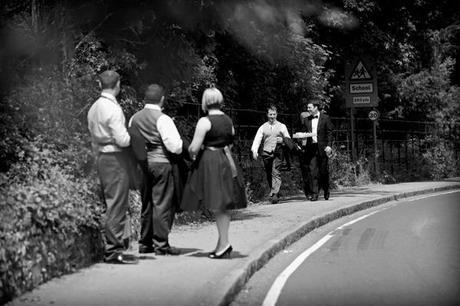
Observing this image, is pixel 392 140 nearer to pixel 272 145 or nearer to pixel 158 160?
pixel 272 145

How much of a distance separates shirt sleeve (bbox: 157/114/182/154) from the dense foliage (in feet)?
3.45

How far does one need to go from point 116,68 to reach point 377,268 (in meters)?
4.93

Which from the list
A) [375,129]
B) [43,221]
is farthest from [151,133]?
[375,129]

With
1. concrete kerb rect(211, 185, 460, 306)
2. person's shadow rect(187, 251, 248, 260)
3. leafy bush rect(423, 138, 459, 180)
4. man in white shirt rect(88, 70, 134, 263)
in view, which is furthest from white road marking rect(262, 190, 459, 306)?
leafy bush rect(423, 138, 459, 180)

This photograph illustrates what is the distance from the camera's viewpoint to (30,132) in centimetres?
929

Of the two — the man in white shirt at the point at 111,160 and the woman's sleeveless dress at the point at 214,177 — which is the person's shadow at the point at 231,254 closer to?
the woman's sleeveless dress at the point at 214,177

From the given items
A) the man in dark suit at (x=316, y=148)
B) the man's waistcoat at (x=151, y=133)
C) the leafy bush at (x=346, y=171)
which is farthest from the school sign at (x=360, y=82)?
the man's waistcoat at (x=151, y=133)

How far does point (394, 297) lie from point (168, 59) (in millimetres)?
5880

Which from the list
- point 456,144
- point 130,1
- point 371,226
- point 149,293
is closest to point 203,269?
point 149,293

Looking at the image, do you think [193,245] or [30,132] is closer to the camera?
[30,132]

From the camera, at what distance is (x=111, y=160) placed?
8.37m

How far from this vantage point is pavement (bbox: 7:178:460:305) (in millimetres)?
6586

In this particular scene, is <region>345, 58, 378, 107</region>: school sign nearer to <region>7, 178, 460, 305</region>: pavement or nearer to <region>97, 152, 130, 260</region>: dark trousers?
<region>7, 178, 460, 305</region>: pavement

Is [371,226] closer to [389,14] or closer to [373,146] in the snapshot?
[389,14]
